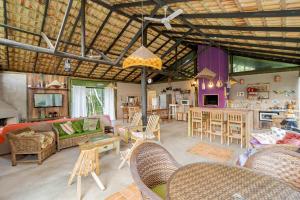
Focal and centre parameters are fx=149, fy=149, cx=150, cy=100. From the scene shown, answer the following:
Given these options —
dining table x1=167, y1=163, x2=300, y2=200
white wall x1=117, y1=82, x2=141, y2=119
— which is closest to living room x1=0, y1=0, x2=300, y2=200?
dining table x1=167, y1=163, x2=300, y2=200

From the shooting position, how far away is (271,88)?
701 centimetres

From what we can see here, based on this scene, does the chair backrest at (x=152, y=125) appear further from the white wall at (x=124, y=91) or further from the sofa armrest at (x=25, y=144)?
the white wall at (x=124, y=91)

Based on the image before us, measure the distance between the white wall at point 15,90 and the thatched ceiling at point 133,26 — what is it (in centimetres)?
41

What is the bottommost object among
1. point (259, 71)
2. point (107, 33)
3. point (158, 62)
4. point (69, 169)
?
point (69, 169)

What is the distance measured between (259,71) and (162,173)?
7999 mm

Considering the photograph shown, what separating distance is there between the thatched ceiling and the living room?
1.2 inches

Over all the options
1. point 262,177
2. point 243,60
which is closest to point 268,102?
point 243,60

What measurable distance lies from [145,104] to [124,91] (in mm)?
5801

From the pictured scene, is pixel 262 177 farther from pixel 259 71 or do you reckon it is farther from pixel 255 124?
pixel 259 71

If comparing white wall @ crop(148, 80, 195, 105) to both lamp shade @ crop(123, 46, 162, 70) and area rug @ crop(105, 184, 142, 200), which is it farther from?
area rug @ crop(105, 184, 142, 200)

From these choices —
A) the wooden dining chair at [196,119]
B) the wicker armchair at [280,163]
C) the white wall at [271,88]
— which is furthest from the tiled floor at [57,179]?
the white wall at [271,88]

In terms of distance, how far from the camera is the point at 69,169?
10.2ft

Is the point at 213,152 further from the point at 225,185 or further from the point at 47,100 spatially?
the point at 47,100

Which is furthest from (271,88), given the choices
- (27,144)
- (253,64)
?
(27,144)
